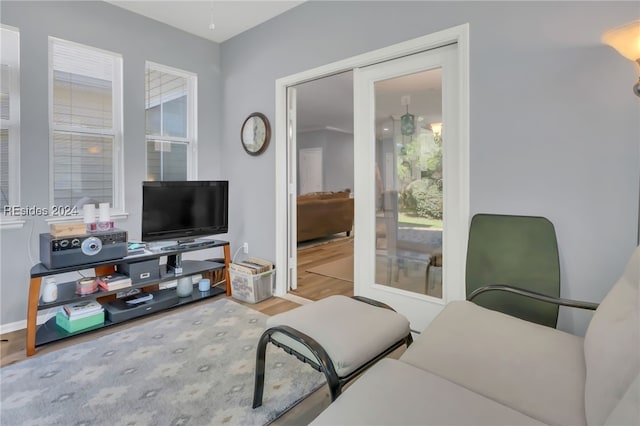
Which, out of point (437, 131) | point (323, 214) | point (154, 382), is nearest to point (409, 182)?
point (437, 131)

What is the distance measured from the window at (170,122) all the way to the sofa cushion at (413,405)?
10.6 ft

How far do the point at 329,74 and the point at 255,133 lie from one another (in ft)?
3.45

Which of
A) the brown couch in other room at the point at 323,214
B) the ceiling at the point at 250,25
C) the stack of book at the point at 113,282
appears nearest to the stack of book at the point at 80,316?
the stack of book at the point at 113,282

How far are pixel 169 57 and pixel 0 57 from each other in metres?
1.37

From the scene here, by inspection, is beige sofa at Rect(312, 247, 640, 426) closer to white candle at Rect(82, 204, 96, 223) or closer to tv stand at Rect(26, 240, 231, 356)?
tv stand at Rect(26, 240, 231, 356)

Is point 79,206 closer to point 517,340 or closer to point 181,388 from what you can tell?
point 181,388

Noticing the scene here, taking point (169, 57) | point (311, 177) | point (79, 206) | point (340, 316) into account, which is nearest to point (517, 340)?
point (340, 316)

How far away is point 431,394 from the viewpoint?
3.34ft

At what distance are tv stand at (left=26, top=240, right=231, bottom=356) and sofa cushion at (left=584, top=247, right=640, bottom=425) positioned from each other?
2922mm

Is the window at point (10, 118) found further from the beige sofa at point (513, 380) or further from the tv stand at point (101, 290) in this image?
the beige sofa at point (513, 380)

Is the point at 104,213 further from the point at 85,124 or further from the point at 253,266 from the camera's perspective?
the point at 253,266

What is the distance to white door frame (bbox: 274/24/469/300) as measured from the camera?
85.5 inches

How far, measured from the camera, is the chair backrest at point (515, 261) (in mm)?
1811

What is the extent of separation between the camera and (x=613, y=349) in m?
0.94
